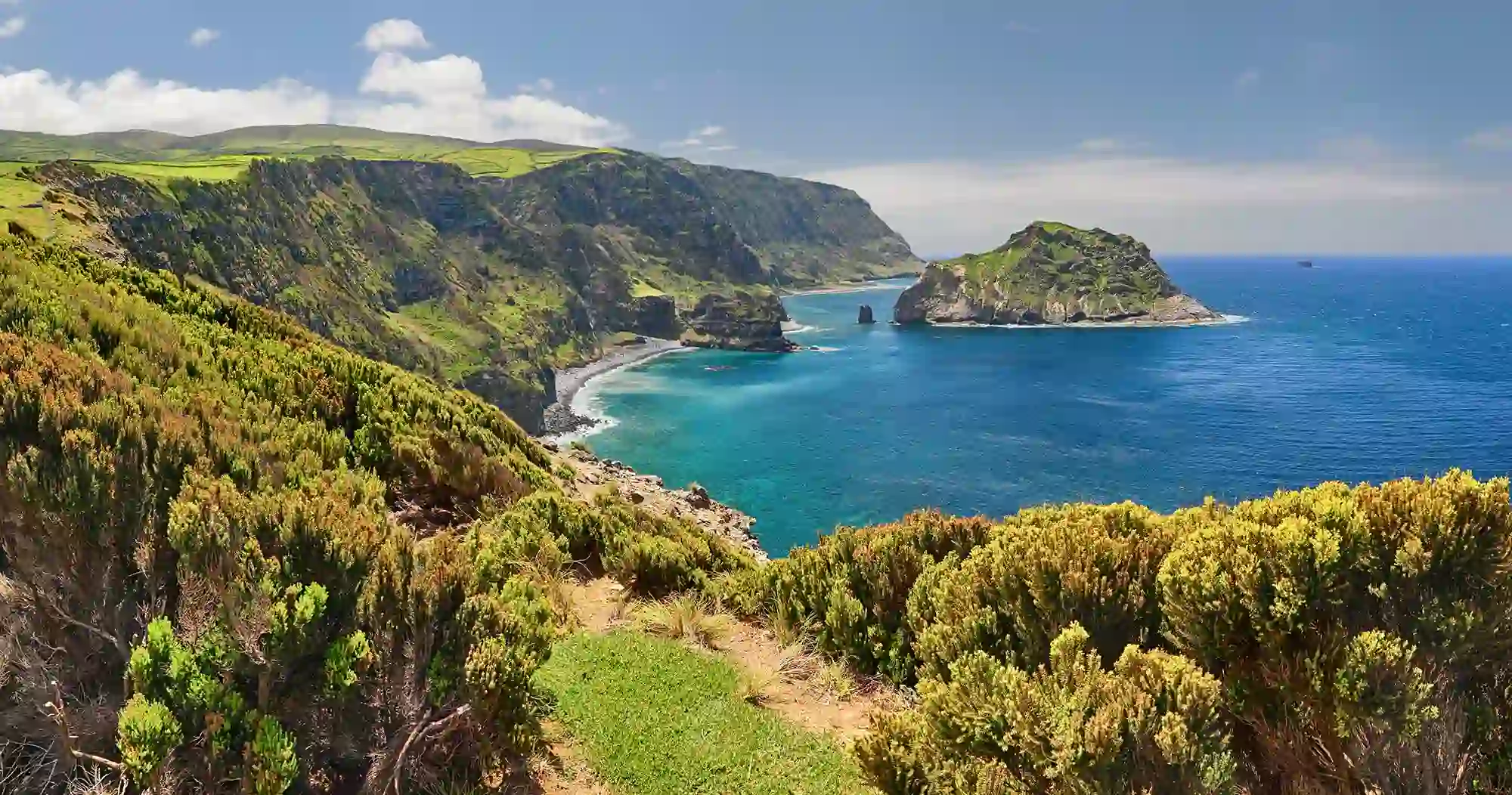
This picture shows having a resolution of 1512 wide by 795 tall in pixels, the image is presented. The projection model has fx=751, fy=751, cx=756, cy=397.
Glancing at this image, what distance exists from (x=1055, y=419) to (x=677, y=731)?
8989 centimetres

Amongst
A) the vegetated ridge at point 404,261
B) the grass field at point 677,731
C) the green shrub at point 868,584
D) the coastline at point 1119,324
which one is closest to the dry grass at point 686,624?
the grass field at point 677,731

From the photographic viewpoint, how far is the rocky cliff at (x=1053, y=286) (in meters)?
176

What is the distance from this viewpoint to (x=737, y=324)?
540 feet

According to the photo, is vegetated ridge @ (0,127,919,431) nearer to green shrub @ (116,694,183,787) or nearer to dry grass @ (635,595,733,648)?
dry grass @ (635,595,733,648)

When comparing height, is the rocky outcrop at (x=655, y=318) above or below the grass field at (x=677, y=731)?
below

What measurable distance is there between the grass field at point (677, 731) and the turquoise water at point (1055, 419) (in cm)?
4563

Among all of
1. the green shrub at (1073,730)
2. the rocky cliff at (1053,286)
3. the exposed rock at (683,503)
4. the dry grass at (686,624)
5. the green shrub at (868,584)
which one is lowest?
the exposed rock at (683,503)

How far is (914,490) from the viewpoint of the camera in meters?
65.9

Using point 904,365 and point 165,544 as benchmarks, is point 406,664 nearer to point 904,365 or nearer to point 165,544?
point 165,544

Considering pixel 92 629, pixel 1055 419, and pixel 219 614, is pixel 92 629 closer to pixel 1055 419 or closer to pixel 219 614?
pixel 219 614

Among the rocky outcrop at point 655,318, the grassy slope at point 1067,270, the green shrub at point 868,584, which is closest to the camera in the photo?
the green shrub at point 868,584

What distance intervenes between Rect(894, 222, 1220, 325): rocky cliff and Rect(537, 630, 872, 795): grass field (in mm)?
183482

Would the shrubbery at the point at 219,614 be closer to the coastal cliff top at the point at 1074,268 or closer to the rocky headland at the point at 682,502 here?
the rocky headland at the point at 682,502

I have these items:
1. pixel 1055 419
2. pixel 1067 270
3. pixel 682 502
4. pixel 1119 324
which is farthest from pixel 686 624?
pixel 1067 270
